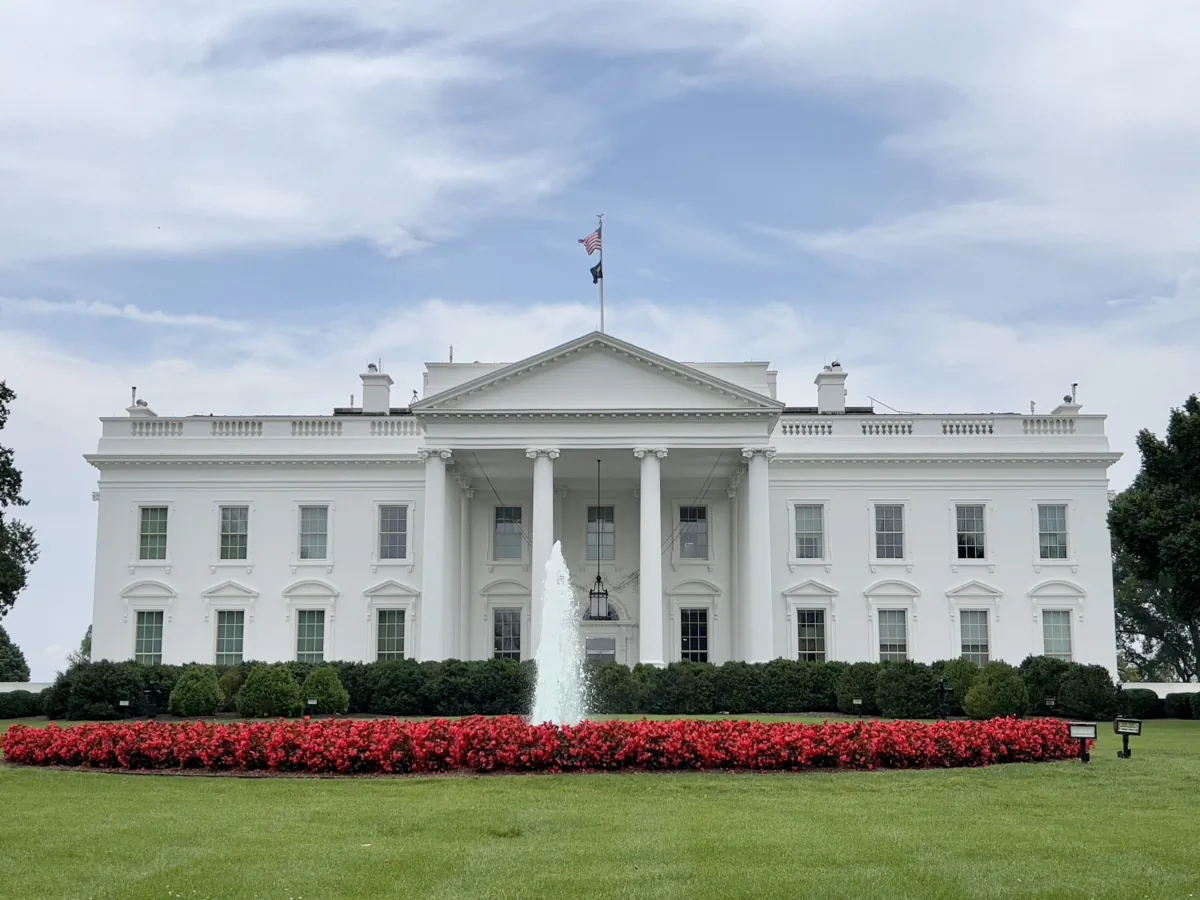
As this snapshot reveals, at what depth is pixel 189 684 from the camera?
103ft

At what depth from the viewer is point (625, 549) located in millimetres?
41594

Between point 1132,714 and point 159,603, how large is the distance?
27.4 m

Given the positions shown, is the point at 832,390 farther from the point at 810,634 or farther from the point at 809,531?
the point at 810,634

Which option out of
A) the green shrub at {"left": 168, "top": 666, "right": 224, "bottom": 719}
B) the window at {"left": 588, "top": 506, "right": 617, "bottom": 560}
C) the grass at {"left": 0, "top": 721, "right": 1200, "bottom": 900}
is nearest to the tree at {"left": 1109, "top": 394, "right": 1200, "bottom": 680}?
the grass at {"left": 0, "top": 721, "right": 1200, "bottom": 900}

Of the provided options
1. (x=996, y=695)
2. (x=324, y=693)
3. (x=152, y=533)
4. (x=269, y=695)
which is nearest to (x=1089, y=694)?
(x=996, y=695)

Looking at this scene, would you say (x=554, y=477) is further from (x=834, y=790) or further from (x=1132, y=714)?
(x=834, y=790)

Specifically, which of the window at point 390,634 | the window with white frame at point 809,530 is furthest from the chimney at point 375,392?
the window with white frame at point 809,530

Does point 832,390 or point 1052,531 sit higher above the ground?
point 832,390

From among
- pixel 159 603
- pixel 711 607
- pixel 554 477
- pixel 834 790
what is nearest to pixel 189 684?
pixel 159 603

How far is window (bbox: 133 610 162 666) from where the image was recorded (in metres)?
40.0

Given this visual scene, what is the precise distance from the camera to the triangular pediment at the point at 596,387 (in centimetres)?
3669

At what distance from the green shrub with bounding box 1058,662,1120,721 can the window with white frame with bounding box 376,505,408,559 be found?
1946 cm

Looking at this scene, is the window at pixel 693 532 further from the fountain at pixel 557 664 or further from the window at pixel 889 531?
the fountain at pixel 557 664

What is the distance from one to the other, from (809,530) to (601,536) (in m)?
6.43
